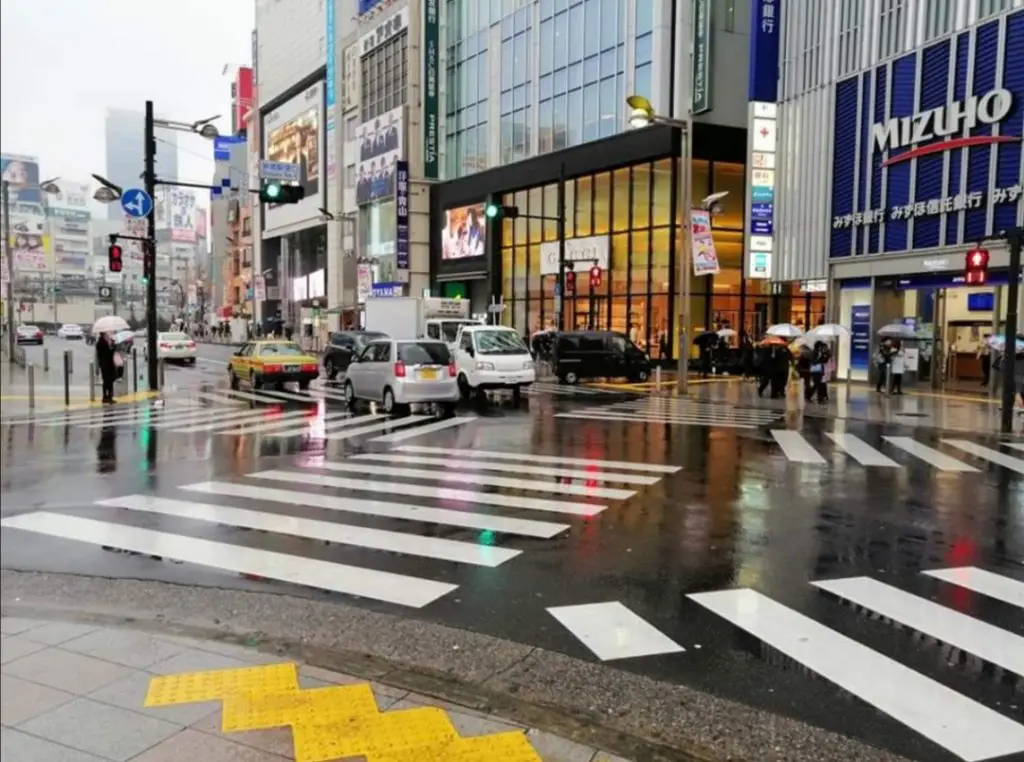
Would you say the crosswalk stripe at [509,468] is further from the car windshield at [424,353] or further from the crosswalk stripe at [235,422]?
the car windshield at [424,353]

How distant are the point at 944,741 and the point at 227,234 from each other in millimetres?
123709

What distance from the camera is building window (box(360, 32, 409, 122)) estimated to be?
5375 centimetres

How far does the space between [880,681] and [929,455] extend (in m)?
9.72

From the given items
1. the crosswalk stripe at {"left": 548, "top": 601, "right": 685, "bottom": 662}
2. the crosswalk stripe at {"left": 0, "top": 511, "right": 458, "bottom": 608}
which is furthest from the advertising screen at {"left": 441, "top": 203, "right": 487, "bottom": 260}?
the crosswalk stripe at {"left": 548, "top": 601, "right": 685, "bottom": 662}

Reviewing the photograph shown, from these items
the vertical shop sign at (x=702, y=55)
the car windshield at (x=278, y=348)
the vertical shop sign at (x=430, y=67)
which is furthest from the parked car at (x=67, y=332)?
the vertical shop sign at (x=702, y=55)

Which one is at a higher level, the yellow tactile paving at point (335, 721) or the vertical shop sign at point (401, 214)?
the vertical shop sign at point (401, 214)

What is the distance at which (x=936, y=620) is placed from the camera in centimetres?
571

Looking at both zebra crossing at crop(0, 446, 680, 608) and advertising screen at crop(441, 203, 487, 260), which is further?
advertising screen at crop(441, 203, 487, 260)

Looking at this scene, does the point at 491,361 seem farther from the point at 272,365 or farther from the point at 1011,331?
the point at 1011,331

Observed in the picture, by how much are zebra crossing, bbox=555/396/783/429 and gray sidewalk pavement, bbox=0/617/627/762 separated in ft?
44.7

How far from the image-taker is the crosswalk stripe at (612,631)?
5098 mm

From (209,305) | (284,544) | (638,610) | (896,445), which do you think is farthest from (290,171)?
(209,305)

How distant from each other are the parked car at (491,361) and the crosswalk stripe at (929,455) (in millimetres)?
10096

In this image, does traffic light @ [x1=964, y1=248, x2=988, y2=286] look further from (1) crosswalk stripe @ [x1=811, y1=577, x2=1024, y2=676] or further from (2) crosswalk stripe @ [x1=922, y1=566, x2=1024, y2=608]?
(1) crosswalk stripe @ [x1=811, y1=577, x2=1024, y2=676]
